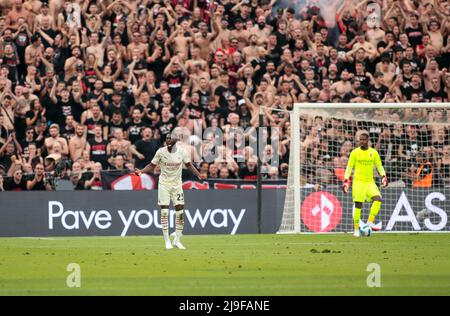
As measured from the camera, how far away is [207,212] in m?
28.0

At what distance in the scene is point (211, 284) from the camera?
14.8 m

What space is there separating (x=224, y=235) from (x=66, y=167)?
439 centimetres

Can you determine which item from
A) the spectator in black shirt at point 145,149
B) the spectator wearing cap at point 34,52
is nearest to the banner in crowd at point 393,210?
the spectator in black shirt at point 145,149

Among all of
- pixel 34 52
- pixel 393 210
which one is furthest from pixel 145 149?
pixel 393 210

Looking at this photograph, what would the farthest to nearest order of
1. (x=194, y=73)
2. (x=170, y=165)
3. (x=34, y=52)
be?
(x=194, y=73), (x=34, y=52), (x=170, y=165)

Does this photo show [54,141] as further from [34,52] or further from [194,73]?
[194,73]

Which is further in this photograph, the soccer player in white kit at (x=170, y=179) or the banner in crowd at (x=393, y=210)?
the banner in crowd at (x=393, y=210)

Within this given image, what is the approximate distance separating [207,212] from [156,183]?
1.54 metres

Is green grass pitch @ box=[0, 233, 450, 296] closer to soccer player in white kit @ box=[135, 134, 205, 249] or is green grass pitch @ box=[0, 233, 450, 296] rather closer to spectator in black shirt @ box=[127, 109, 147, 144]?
soccer player in white kit @ box=[135, 134, 205, 249]

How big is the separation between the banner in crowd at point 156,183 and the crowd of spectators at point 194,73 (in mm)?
231

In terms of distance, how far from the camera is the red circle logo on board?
27859mm

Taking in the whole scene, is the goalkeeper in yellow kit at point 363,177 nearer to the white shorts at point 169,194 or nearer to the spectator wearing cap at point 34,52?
the white shorts at point 169,194

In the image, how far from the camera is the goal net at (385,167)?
27812 mm

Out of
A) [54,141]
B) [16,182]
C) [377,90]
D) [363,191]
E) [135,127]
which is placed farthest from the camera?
[377,90]
